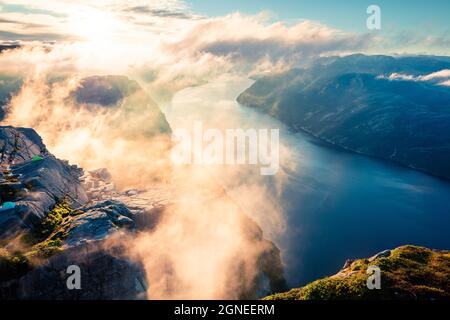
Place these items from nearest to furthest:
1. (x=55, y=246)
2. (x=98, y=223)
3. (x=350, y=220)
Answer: (x=55, y=246), (x=98, y=223), (x=350, y=220)

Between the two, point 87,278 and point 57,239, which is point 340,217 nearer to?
point 87,278

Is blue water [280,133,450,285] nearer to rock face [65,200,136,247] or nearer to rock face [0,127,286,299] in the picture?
rock face [65,200,136,247]

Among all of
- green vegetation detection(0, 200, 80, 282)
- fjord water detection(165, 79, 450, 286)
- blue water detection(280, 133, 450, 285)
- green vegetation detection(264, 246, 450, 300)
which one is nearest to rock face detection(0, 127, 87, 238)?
green vegetation detection(0, 200, 80, 282)

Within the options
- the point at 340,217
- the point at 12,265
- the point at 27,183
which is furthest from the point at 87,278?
the point at 340,217

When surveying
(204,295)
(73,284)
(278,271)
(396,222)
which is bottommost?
(396,222)

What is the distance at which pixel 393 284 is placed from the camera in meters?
32.2

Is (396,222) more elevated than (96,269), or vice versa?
(96,269)

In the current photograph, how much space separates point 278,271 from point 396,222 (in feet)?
281

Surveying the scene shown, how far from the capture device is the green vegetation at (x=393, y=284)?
30.1m

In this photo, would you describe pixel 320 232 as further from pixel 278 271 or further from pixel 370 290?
pixel 370 290

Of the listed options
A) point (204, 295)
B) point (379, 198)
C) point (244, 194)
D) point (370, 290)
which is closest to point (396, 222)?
point (379, 198)

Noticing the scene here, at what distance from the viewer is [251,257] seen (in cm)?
8462

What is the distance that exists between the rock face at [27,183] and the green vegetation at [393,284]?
3202 cm

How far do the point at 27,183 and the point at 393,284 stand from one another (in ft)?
172
